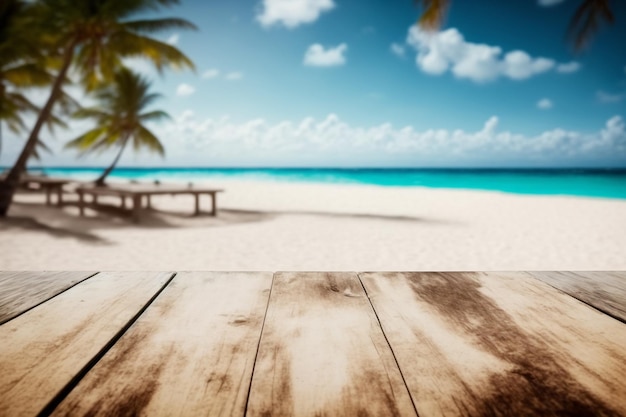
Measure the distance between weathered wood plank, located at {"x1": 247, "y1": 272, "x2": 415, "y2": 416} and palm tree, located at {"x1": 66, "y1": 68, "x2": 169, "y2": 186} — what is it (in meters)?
12.9

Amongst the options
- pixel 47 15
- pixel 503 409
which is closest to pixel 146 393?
pixel 503 409

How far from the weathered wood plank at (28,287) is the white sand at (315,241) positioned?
3428 millimetres

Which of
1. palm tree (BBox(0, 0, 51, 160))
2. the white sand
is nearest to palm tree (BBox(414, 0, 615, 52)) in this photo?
the white sand

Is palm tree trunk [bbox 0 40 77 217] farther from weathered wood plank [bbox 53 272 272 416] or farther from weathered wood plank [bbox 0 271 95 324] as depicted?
weathered wood plank [bbox 53 272 272 416]

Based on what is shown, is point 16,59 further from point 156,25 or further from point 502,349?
point 502,349

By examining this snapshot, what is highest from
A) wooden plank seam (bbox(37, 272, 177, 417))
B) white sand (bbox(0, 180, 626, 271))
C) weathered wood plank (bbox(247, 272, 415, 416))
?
weathered wood plank (bbox(247, 272, 415, 416))

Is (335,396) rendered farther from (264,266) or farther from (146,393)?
(264,266)

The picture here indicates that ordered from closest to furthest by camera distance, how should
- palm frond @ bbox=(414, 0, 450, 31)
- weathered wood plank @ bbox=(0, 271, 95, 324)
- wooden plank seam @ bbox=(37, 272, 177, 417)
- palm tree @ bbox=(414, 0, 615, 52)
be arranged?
wooden plank seam @ bbox=(37, 272, 177, 417) → weathered wood plank @ bbox=(0, 271, 95, 324) → palm tree @ bbox=(414, 0, 615, 52) → palm frond @ bbox=(414, 0, 450, 31)

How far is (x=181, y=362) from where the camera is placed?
696 mm

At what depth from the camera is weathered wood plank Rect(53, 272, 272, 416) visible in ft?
1.90

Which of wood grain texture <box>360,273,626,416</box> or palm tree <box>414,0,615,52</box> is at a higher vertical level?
palm tree <box>414,0,615,52</box>

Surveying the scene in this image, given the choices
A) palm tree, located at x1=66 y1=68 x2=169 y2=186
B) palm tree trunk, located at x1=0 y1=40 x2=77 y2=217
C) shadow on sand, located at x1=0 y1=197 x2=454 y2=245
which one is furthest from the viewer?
palm tree, located at x1=66 y1=68 x2=169 y2=186

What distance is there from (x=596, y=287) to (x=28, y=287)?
60.2 inches

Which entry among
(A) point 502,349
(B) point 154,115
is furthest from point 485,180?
(A) point 502,349
